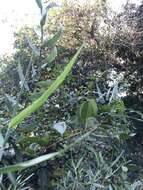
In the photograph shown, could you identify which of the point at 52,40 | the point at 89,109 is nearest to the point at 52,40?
the point at 52,40

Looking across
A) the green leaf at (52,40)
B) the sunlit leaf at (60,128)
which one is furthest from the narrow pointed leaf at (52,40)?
the sunlit leaf at (60,128)

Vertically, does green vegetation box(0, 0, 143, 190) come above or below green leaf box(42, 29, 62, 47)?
below

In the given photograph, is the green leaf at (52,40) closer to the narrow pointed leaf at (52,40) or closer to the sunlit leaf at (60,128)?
the narrow pointed leaf at (52,40)

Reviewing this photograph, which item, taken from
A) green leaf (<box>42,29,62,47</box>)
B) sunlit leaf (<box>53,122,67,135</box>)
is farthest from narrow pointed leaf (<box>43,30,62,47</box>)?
sunlit leaf (<box>53,122,67,135</box>)

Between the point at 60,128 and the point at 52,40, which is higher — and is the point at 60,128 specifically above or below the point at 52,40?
below

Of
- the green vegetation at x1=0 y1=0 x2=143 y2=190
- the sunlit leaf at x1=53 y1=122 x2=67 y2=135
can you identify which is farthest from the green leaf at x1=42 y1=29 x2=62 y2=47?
the sunlit leaf at x1=53 y1=122 x2=67 y2=135

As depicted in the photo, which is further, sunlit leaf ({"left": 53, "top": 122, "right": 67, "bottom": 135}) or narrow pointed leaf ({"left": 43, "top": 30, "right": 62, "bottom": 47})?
sunlit leaf ({"left": 53, "top": 122, "right": 67, "bottom": 135})

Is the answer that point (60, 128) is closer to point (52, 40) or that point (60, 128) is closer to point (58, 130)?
point (58, 130)

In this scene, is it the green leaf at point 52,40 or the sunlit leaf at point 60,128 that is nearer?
the green leaf at point 52,40

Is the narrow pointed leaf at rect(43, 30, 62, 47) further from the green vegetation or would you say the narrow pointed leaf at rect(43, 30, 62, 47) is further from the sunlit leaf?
the sunlit leaf

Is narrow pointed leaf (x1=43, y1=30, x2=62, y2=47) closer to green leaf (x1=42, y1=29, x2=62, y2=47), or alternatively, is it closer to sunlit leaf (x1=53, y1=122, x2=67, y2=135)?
green leaf (x1=42, y1=29, x2=62, y2=47)

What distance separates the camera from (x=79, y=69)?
6172 mm

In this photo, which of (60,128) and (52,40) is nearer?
(52,40)

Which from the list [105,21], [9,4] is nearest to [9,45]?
[9,4]
